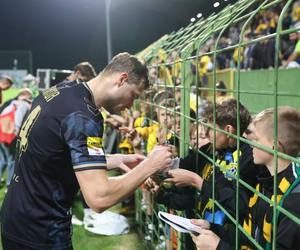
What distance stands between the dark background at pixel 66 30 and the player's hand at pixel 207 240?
23.6m

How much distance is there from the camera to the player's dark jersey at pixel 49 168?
1978mm

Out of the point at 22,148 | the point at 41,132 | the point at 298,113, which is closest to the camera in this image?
the point at 298,113

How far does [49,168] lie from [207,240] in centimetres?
86

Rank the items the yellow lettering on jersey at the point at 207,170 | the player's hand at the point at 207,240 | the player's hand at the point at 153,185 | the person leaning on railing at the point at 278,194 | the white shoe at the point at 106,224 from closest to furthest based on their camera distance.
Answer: the person leaning on railing at the point at 278,194, the player's hand at the point at 207,240, the yellow lettering on jersey at the point at 207,170, the player's hand at the point at 153,185, the white shoe at the point at 106,224

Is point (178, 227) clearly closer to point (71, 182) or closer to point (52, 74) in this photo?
point (71, 182)

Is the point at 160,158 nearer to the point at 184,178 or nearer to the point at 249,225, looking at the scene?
the point at 184,178

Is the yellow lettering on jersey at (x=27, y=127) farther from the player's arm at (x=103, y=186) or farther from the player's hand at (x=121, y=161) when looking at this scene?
the player's hand at (x=121, y=161)

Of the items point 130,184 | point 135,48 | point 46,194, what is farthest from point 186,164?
point 135,48

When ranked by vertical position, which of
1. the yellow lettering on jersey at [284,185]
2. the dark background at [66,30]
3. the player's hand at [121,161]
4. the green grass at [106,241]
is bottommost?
the green grass at [106,241]

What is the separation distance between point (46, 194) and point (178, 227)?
710 mm

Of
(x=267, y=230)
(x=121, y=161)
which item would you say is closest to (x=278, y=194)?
(x=267, y=230)

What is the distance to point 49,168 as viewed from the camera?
2094 millimetres

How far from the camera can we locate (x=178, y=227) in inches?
75.1

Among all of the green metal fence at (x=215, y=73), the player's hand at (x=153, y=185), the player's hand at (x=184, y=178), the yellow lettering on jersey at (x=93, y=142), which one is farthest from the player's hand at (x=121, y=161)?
the yellow lettering on jersey at (x=93, y=142)
